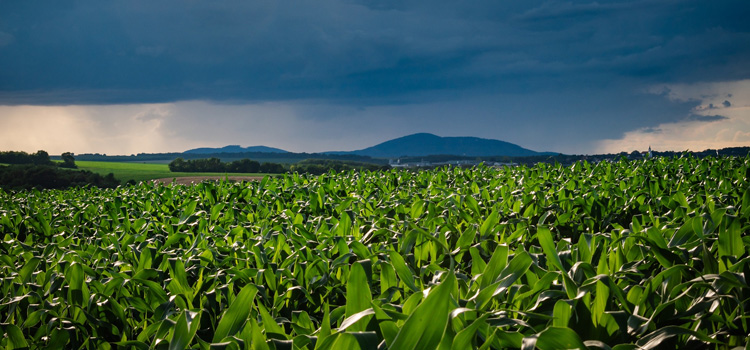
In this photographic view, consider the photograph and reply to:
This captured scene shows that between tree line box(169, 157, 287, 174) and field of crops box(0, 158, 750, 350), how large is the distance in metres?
21.2

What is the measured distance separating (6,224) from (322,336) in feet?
26.5

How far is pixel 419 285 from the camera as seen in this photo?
2682 mm

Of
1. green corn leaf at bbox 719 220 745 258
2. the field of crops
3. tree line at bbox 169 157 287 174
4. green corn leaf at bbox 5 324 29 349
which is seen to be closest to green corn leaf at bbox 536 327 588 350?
the field of crops

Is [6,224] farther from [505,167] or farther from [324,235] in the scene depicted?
[505,167]

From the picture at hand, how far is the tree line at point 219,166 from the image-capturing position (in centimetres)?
2677

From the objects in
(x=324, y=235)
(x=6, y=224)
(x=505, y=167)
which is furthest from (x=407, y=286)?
(x=505, y=167)

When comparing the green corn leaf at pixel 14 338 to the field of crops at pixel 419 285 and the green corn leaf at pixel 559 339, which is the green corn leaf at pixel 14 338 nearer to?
the field of crops at pixel 419 285

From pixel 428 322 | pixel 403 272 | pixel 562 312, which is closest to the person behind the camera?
pixel 428 322

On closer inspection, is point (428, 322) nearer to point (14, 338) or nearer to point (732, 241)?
point (732, 241)

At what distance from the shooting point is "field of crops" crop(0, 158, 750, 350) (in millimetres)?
1770

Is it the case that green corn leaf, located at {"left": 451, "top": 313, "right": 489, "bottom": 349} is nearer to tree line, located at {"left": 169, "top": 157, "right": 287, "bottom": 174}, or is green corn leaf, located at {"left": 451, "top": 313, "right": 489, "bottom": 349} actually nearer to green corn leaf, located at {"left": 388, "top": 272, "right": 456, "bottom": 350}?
green corn leaf, located at {"left": 388, "top": 272, "right": 456, "bottom": 350}

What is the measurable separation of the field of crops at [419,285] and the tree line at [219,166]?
21.2m

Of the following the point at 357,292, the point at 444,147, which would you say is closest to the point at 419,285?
the point at 357,292

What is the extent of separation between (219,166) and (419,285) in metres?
35.6
